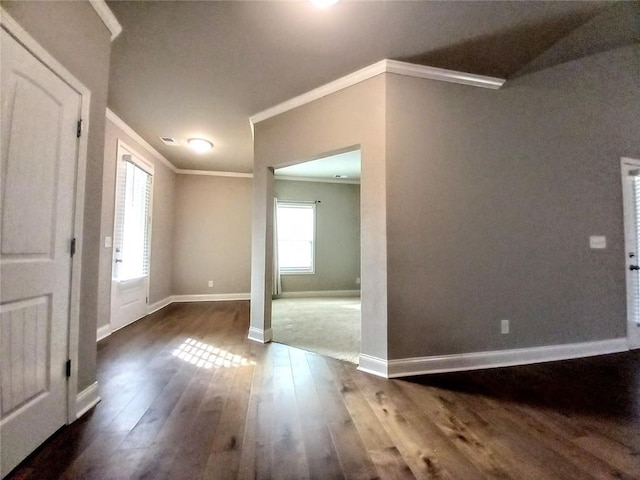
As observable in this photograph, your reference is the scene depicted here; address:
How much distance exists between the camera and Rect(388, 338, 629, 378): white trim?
2.31 m

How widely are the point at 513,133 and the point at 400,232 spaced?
1.58 metres

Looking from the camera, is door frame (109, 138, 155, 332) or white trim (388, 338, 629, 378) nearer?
white trim (388, 338, 629, 378)

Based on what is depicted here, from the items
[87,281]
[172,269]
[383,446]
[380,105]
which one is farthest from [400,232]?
[172,269]

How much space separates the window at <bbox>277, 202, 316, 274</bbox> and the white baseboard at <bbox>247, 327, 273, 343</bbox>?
3280 mm

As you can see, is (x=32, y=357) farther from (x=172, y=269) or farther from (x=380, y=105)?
(x=172, y=269)

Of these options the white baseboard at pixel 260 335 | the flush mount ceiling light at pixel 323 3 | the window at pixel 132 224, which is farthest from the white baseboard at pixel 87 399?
the flush mount ceiling light at pixel 323 3

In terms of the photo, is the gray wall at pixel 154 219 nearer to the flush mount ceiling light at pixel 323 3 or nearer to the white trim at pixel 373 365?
the flush mount ceiling light at pixel 323 3

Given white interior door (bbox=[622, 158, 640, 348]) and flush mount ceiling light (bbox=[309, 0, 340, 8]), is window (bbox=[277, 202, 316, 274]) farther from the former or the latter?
white interior door (bbox=[622, 158, 640, 348])

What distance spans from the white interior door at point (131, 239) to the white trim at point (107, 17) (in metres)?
1.98

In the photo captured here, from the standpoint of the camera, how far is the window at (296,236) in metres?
6.58

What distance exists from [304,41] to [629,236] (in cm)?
387

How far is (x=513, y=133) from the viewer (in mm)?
2680

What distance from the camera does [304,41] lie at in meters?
2.10

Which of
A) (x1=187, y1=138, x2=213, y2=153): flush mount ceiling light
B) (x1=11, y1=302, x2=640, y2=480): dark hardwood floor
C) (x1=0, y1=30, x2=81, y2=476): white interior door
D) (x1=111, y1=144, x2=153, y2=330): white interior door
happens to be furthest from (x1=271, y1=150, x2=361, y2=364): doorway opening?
(x1=0, y1=30, x2=81, y2=476): white interior door
